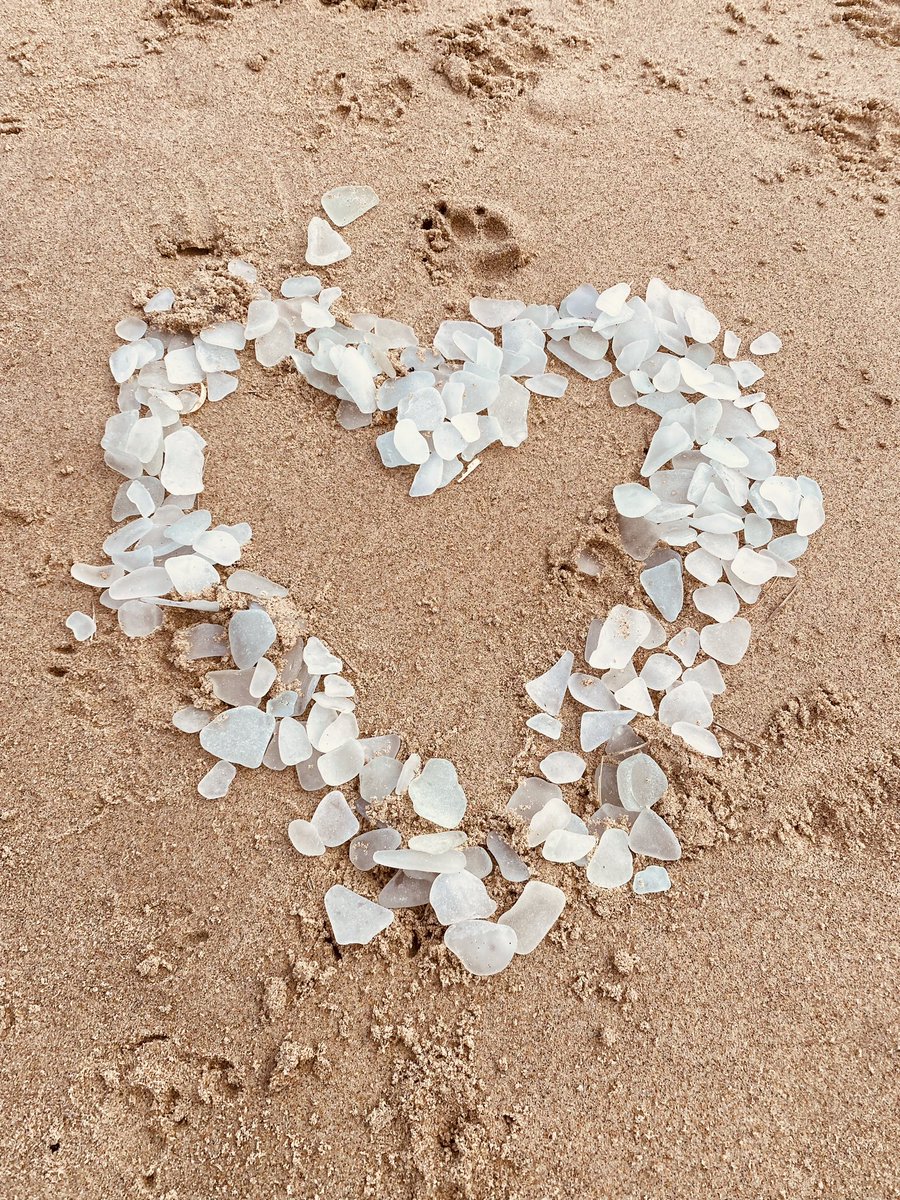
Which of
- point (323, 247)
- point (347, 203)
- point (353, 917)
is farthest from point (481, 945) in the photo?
point (347, 203)

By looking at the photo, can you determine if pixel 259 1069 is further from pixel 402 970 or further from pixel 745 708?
pixel 745 708

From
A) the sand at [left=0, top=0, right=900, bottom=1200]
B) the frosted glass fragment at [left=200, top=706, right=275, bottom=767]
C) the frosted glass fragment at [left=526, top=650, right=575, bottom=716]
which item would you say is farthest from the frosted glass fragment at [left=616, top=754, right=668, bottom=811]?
the frosted glass fragment at [left=200, top=706, right=275, bottom=767]

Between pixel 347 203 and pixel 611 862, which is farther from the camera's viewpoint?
pixel 347 203

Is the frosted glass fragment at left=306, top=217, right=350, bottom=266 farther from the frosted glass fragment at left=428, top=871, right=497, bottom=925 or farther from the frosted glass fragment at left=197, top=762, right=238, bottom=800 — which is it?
the frosted glass fragment at left=428, top=871, right=497, bottom=925

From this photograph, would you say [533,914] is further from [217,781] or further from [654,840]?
[217,781]

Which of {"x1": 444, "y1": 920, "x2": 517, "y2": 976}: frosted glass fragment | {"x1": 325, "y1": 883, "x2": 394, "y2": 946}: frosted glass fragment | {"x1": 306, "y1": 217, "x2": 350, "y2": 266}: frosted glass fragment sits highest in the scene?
{"x1": 306, "y1": 217, "x2": 350, "y2": 266}: frosted glass fragment

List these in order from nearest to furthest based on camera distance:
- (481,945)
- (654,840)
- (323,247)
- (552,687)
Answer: (481,945), (654,840), (552,687), (323,247)

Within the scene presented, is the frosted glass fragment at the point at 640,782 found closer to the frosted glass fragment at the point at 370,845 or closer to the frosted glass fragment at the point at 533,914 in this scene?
the frosted glass fragment at the point at 533,914

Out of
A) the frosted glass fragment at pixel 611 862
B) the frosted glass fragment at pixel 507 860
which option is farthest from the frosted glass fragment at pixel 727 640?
the frosted glass fragment at pixel 507 860
